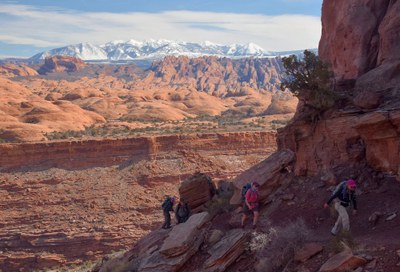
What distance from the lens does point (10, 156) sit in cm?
3475

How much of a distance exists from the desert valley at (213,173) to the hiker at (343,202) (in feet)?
0.99

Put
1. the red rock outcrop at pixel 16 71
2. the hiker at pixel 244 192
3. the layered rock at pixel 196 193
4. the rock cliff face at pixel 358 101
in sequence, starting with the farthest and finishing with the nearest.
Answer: the red rock outcrop at pixel 16 71 < the layered rock at pixel 196 193 < the hiker at pixel 244 192 < the rock cliff face at pixel 358 101

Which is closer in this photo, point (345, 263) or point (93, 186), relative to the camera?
point (345, 263)

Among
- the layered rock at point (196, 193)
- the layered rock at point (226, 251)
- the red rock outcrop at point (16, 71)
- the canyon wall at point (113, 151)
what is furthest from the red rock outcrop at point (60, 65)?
the layered rock at point (226, 251)

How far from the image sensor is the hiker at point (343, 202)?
1092 centimetres

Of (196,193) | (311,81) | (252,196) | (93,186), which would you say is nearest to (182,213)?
(196,193)

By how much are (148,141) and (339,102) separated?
893 inches

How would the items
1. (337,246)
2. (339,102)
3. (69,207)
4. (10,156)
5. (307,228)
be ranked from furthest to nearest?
1. (10,156)
2. (69,207)
3. (339,102)
4. (307,228)
5. (337,246)

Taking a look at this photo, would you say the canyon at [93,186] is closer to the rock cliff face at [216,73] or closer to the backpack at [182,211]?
the backpack at [182,211]

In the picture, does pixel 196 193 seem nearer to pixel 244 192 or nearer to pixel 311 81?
pixel 244 192

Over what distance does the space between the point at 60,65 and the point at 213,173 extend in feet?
377

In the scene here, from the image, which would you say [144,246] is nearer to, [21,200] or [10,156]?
[21,200]

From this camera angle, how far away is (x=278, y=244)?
37.9 ft

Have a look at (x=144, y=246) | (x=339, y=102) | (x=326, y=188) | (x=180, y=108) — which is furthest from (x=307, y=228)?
(x=180, y=108)
